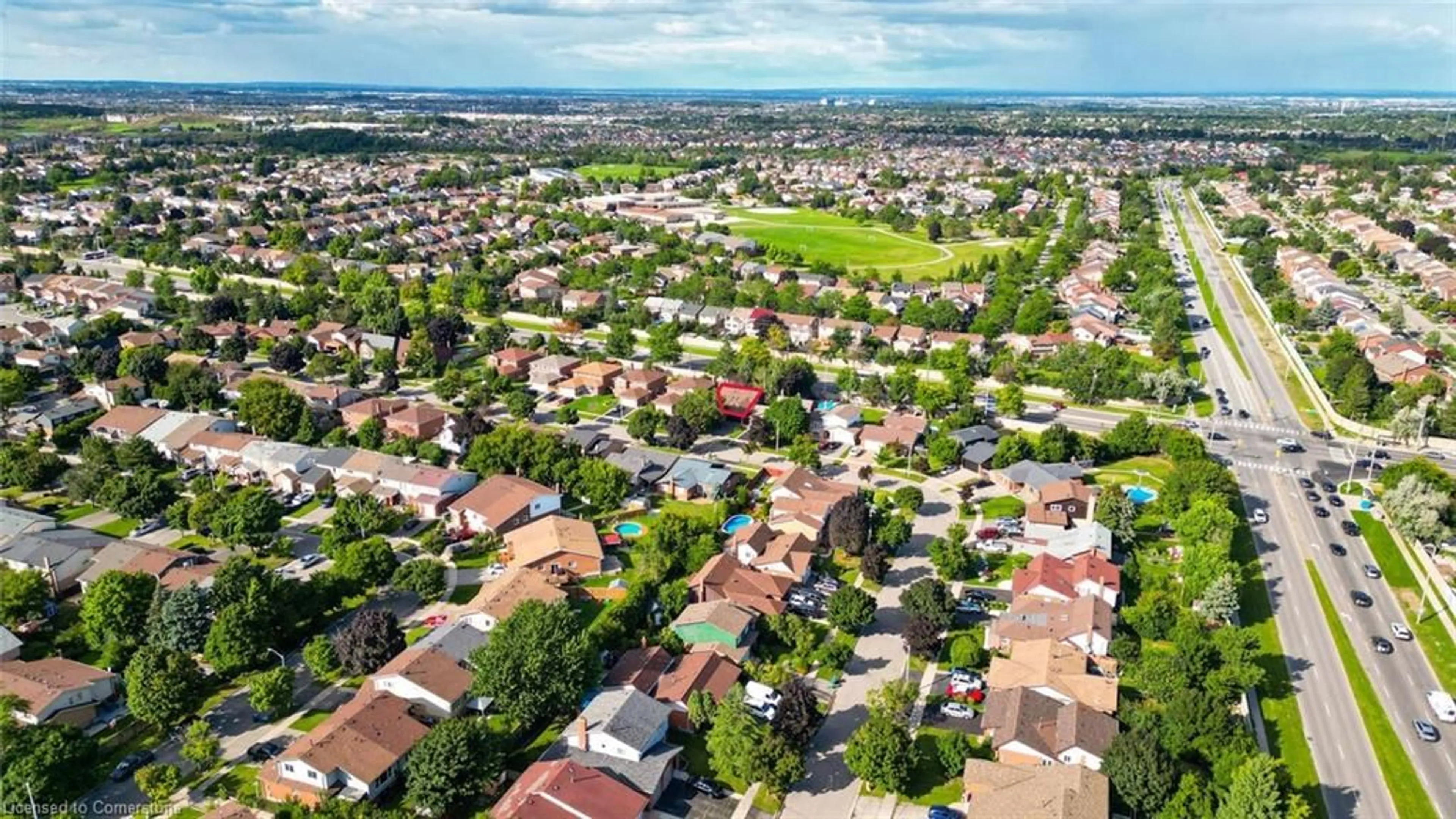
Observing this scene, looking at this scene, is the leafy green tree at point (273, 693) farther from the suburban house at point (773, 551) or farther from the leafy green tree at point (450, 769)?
the suburban house at point (773, 551)

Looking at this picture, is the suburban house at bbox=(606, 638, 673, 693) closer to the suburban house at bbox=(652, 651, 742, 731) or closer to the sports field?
the suburban house at bbox=(652, 651, 742, 731)

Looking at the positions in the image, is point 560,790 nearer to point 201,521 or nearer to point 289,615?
point 289,615

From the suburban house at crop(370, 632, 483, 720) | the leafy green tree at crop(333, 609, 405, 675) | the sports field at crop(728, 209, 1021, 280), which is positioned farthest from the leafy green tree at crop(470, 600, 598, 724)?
the sports field at crop(728, 209, 1021, 280)

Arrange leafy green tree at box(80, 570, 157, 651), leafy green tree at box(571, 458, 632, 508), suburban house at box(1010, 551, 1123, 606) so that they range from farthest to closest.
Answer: leafy green tree at box(571, 458, 632, 508)
suburban house at box(1010, 551, 1123, 606)
leafy green tree at box(80, 570, 157, 651)

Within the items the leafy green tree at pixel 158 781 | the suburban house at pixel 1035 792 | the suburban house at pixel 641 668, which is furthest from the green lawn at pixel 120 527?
the suburban house at pixel 1035 792

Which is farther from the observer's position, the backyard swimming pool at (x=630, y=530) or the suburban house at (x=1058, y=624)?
the backyard swimming pool at (x=630, y=530)

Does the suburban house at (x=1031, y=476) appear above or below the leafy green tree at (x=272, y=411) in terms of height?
below
